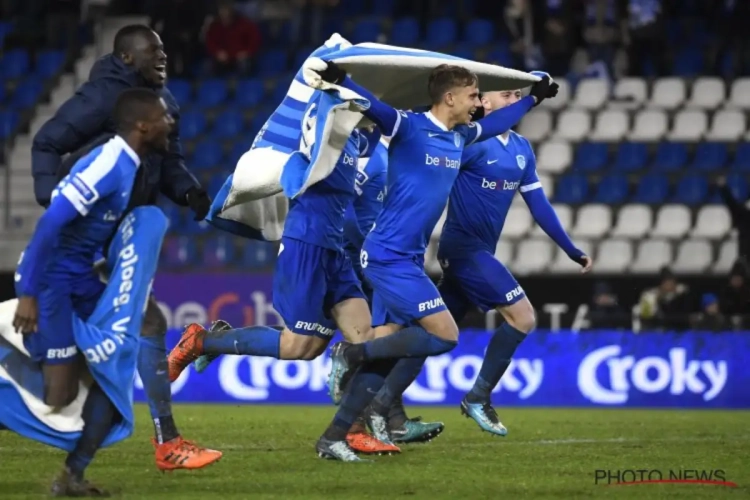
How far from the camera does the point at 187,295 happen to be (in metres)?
16.1

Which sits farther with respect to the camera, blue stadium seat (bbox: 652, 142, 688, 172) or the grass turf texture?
blue stadium seat (bbox: 652, 142, 688, 172)

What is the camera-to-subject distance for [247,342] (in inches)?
336

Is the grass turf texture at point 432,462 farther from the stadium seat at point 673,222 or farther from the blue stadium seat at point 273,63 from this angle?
the blue stadium seat at point 273,63

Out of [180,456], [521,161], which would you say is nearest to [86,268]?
[180,456]

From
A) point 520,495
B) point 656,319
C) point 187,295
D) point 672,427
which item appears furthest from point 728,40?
point 520,495

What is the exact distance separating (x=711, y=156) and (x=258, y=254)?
5.41 m

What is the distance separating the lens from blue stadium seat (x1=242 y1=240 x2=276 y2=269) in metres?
16.4

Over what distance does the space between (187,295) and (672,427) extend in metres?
6.79

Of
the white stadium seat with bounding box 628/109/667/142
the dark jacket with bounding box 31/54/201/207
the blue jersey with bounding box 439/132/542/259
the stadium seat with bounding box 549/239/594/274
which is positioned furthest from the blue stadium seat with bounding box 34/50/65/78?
the dark jacket with bounding box 31/54/201/207

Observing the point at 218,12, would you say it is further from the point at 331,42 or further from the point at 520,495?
the point at 520,495

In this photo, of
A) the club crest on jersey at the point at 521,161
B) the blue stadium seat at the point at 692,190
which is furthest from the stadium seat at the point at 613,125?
the club crest on jersey at the point at 521,161

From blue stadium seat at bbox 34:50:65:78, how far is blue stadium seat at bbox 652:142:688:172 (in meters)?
8.11

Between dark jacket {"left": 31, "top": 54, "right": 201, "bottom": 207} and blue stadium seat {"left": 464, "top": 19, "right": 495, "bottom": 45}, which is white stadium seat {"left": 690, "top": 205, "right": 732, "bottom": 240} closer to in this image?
blue stadium seat {"left": 464, "top": 19, "right": 495, "bottom": 45}

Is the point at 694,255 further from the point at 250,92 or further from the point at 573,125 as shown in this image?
the point at 250,92
